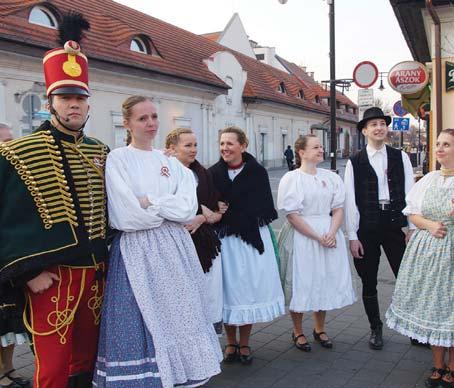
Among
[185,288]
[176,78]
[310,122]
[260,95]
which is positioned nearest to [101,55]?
[176,78]

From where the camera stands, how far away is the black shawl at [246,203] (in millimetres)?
4254

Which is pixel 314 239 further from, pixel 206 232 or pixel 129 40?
pixel 129 40

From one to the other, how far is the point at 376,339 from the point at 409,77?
6.69m

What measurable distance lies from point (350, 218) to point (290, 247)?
578 millimetres

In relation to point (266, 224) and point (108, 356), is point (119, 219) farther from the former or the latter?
point (266, 224)

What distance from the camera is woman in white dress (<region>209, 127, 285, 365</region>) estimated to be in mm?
4252

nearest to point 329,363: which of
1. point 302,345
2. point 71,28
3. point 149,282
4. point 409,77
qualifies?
point 302,345

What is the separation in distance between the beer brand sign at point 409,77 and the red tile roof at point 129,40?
305 inches

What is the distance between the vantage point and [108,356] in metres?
2.98

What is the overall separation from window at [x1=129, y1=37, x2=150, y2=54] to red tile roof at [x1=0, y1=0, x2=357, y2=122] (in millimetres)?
323

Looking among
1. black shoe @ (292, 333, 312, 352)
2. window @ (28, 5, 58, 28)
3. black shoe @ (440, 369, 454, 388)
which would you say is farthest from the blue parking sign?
black shoe @ (440, 369, 454, 388)

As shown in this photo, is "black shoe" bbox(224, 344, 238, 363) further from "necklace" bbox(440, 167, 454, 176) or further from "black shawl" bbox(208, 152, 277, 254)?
"necklace" bbox(440, 167, 454, 176)

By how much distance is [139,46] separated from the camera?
861 inches

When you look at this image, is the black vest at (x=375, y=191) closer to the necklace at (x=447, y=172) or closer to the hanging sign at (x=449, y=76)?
the necklace at (x=447, y=172)
